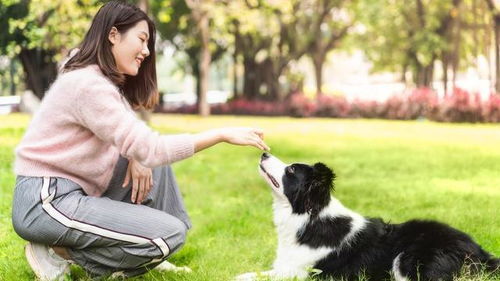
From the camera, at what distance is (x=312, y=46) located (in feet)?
98.5

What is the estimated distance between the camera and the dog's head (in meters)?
3.83

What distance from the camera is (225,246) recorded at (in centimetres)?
536

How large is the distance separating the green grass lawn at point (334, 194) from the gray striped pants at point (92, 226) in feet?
1.59

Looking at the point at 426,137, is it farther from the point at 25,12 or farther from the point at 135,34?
the point at 135,34

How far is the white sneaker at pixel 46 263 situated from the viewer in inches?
144

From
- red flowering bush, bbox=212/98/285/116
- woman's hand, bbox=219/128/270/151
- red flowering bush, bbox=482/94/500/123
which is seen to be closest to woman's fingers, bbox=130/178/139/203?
woman's hand, bbox=219/128/270/151

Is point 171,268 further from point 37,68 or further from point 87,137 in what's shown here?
point 37,68

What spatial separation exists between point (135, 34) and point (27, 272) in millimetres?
1757

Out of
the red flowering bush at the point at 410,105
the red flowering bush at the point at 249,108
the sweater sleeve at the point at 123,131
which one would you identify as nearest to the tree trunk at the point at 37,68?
the sweater sleeve at the point at 123,131

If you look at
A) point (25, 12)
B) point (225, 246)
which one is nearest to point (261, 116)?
point (25, 12)

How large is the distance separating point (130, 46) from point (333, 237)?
1.65 metres

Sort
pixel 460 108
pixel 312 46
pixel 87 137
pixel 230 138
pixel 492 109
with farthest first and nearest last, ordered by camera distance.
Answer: pixel 312 46 < pixel 460 108 < pixel 492 109 < pixel 87 137 < pixel 230 138

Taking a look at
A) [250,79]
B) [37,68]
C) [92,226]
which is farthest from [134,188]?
[250,79]

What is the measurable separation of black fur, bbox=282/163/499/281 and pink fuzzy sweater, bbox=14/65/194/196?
37.5 inches
